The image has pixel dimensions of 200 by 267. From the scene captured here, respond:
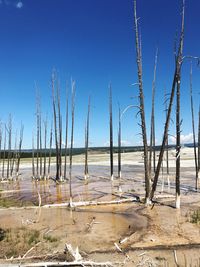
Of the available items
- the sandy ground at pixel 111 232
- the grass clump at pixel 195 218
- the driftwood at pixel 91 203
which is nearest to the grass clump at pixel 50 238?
the sandy ground at pixel 111 232

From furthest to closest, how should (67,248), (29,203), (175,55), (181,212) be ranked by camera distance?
(29,203)
(175,55)
(181,212)
(67,248)

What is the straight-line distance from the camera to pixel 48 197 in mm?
22688

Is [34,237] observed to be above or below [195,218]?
below

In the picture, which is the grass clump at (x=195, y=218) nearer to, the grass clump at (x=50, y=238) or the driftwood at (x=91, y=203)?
the driftwood at (x=91, y=203)

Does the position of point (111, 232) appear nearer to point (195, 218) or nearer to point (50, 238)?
point (50, 238)

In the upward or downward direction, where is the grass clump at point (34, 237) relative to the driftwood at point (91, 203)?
downward

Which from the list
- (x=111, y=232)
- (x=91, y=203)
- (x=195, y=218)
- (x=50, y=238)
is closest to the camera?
(x=50, y=238)

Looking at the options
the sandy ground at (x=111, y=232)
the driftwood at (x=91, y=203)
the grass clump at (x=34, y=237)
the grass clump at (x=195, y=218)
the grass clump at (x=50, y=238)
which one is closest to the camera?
the sandy ground at (x=111, y=232)

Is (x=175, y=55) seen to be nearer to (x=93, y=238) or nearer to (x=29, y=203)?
(x=93, y=238)

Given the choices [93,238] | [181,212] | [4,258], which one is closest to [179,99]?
[181,212]

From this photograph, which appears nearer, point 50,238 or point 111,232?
point 50,238

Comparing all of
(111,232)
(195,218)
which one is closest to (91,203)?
(111,232)

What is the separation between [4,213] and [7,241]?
5.31 meters

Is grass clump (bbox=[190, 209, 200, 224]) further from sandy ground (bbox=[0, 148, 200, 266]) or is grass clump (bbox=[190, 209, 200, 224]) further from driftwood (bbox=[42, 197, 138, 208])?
driftwood (bbox=[42, 197, 138, 208])
